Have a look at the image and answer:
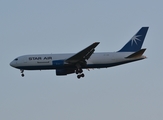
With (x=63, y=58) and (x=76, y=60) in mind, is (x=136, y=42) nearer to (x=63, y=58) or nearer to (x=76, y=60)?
(x=76, y=60)

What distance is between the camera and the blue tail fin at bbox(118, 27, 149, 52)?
6044 centimetres

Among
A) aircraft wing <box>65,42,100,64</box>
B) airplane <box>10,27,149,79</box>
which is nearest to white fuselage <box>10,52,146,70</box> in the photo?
airplane <box>10,27,149,79</box>

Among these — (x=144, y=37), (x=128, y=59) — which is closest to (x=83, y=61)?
(x=128, y=59)

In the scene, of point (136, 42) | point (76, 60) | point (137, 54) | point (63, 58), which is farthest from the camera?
point (136, 42)

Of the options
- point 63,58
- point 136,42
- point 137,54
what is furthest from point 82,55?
point 136,42

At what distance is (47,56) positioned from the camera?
59.2 meters

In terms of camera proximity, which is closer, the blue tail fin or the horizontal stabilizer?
the horizontal stabilizer

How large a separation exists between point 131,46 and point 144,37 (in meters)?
2.40

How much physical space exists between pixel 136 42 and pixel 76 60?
30.7 feet

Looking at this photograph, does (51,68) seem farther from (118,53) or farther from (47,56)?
(118,53)

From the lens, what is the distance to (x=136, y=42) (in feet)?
201

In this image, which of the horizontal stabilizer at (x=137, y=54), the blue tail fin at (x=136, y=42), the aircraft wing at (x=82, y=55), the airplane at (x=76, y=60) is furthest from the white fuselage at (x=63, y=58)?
the blue tail fin at (x=136, y=42)

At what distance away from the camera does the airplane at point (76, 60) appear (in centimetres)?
5714

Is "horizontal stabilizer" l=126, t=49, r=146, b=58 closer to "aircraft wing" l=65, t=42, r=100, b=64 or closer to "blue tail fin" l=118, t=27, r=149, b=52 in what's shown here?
"blue tail fin" l=118, t=27, r=149, b=52
